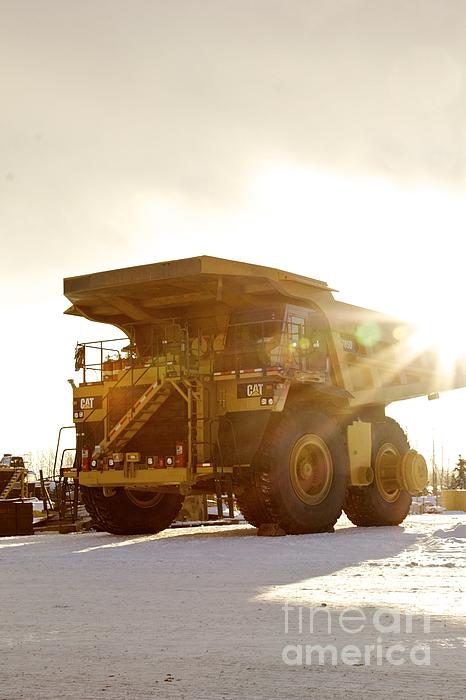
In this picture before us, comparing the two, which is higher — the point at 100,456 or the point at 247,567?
Result: the point at 100,456

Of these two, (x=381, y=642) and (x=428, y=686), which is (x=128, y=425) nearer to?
(x=381, y=642)

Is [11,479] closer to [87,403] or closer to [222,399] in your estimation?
[87,403]

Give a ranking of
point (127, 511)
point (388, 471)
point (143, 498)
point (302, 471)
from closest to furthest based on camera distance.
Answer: point (302, 471), point (127, 511), point (143, 498), point (388, 471)

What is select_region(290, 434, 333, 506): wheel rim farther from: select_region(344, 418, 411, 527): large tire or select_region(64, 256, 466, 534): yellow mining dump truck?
select_region(344, 418, 411, 527): large tire

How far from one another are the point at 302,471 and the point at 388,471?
368 centimetres

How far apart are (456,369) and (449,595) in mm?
14649

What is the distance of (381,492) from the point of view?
752 inches

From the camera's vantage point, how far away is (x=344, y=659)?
5.81 metres

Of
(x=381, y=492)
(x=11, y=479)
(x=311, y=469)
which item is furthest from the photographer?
(x=11, y=479)

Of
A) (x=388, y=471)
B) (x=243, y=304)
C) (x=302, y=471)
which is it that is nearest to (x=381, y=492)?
(x=388, y=471)

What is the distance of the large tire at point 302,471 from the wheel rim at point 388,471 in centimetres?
180

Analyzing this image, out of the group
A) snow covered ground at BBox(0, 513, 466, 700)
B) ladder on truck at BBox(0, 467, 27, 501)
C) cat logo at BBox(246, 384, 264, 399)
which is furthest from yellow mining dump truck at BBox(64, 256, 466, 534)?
ladder on truck at BBox(0, 467, 27, 501)

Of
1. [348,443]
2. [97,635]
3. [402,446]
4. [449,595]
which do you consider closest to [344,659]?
[97,635]

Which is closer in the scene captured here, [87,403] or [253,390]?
[253,390]
